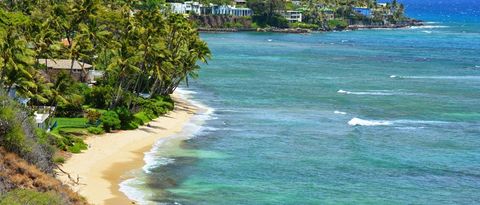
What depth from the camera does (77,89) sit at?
249 feet

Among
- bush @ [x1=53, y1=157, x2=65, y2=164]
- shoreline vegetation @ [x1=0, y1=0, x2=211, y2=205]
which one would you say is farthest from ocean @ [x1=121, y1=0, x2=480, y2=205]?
bush @ [x1=53, y1=157, x2=65, y2=164]

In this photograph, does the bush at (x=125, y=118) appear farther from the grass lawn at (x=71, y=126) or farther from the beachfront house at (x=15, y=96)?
the beachfront house at (x=15, y=96)

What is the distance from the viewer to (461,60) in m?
162

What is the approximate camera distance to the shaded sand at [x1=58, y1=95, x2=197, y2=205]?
159 ft

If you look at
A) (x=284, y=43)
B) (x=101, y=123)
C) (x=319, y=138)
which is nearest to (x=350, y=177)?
(x=319, y=138)

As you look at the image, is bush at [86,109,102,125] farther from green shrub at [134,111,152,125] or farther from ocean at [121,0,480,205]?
ocean at [121,0,480,205]

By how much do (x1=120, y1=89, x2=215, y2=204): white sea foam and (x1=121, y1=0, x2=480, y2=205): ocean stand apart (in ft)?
0.27

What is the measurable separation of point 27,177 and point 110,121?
27997mm

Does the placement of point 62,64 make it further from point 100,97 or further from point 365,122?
point 365,122

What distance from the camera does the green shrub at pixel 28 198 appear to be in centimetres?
3277

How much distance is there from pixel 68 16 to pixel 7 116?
161 ft

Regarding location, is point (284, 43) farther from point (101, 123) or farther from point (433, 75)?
point (101, 123)

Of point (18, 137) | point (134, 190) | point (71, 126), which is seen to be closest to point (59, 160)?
point (134, 190)

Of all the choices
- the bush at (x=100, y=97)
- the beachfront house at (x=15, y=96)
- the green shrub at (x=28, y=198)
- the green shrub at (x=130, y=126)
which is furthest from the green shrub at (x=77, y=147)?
the green shrub at (x=28, y=198)
